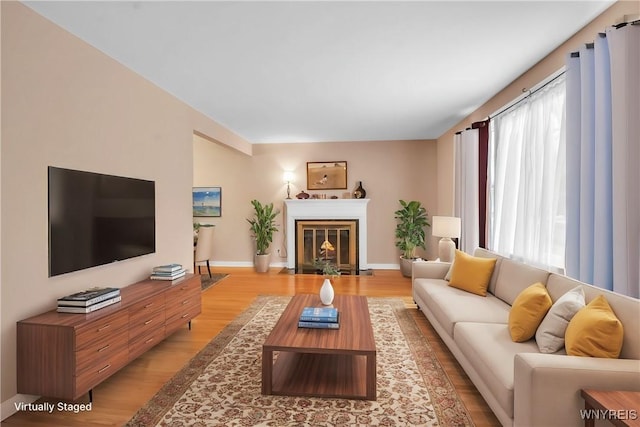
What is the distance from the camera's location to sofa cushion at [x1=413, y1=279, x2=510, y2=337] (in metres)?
2.56

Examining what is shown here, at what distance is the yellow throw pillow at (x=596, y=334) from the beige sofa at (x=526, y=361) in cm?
8

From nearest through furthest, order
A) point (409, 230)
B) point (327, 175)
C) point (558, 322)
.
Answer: point (558, 322) → point (409, 230) → point (327, 175)

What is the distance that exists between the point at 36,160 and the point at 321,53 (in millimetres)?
2303

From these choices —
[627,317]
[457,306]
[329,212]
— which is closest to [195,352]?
[457,306]

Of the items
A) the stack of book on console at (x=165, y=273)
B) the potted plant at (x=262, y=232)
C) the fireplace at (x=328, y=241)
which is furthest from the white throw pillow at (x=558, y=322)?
the potted plant at (x=262, y=232)

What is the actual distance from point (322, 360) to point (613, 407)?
1.77 meters

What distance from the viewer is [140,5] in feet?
6.86

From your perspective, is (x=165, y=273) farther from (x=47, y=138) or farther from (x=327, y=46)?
(x=327, y=46)

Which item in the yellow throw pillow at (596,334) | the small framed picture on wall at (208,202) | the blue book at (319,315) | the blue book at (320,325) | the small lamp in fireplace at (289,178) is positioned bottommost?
the blue book at (320,325)

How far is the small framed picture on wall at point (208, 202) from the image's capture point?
6.70m

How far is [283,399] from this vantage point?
2.10 meters

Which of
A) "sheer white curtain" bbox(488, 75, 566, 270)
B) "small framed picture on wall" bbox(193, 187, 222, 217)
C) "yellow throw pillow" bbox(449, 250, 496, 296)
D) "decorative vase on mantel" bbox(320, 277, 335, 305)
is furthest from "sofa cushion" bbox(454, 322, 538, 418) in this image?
"small framed picture on wall" bbox(193, 187, 222, 217)

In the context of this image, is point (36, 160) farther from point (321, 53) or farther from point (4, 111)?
point (321, 53)

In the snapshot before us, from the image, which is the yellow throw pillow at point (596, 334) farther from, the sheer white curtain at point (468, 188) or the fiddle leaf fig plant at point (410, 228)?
the fiddle leaf fig plant at point (410, 228)
